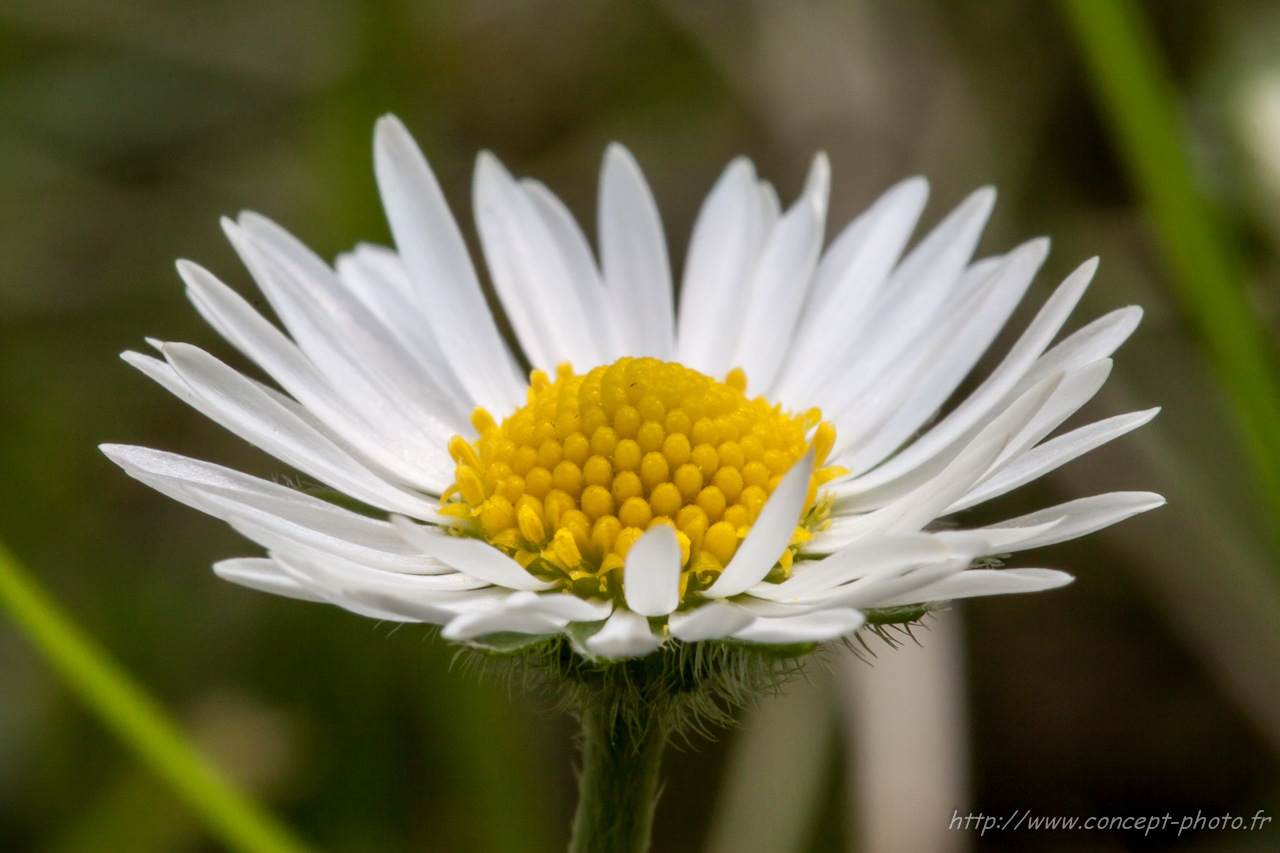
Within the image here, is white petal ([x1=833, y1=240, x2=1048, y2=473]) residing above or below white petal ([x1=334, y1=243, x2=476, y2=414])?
below

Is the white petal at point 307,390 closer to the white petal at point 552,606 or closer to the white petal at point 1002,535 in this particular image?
the white petal at point 552,606

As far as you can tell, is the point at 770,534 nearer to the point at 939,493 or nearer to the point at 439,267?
the point at 939,493

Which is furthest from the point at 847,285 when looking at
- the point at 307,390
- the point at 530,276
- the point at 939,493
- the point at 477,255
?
the point at 477,255

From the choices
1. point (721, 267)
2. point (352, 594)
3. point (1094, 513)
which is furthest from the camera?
point (721, 267)

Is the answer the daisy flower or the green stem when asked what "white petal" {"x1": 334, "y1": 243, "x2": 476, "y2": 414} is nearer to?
the daisy flower

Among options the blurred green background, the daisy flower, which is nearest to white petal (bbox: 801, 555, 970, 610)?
the daisy flower

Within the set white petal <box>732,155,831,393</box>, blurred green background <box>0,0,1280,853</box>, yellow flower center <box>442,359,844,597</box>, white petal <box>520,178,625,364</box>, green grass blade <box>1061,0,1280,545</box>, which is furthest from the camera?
blurred green background <box>0,0,1280,853</box>

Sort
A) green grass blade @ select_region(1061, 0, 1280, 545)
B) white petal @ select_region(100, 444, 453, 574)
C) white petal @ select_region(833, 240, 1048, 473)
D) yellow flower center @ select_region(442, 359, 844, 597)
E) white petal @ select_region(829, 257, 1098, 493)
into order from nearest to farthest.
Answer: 1. white petal @ select_region(100, 444, 453, 574)
2. white petal @ select_region(829, 257, 1098, 493)
3. yellow flower center @ select_region(442, 359, 844, 597)
4. white petal @ select_region(833, 240, 1048, 473)
5. green grass blade @ select_region(1061, 0, 1280, 545)
